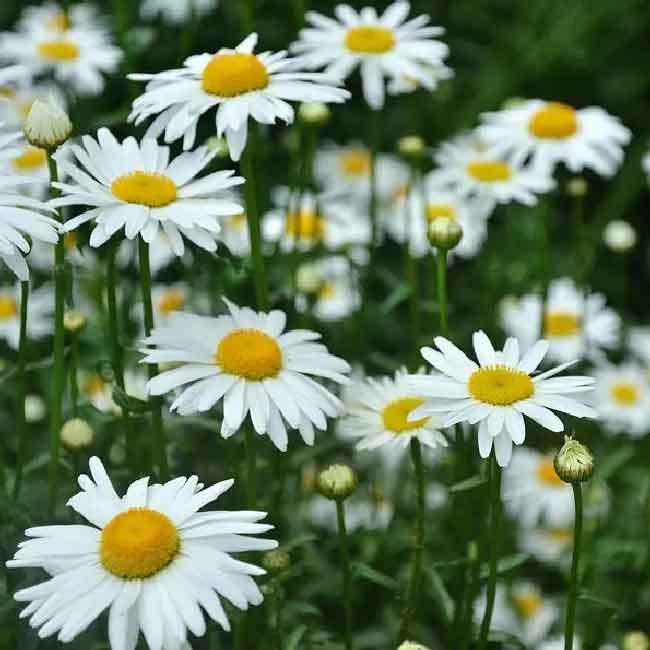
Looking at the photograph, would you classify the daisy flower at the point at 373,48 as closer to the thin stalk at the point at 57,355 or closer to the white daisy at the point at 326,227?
the white daisy at the point at 326,227

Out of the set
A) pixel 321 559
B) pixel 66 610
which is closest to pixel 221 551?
pixel 66 610

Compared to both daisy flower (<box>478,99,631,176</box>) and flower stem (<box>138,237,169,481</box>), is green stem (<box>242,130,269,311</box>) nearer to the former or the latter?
flower stem (<box>138,237,169,481</box>)

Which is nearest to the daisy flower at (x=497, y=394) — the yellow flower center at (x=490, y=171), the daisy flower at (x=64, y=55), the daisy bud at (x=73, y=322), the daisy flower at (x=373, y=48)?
the daisy bud at (x=73, y=322)

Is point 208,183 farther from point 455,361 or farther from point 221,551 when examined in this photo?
point 221,551

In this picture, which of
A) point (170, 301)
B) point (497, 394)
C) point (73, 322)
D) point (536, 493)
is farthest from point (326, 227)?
point (497, 394)

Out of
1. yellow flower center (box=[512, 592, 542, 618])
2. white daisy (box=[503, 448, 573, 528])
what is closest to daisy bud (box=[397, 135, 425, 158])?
white daisy (box=[503, 448, 573, 528])

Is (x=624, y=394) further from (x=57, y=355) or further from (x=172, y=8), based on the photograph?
(x=57, y=355)
